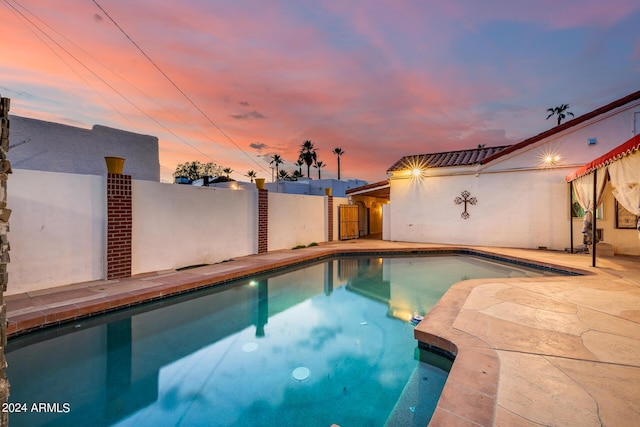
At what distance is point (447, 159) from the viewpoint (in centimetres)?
1249

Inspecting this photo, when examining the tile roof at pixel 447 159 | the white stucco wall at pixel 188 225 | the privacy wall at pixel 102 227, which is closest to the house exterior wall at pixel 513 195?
the tile roof at pixel 447 159

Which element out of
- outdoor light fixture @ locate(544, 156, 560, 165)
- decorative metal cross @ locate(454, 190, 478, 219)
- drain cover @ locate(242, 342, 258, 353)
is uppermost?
outdoor light fixture @ locate(544, 156, 560, 165)

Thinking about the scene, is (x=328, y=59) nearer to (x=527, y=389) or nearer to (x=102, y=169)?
(x=102, y=169)

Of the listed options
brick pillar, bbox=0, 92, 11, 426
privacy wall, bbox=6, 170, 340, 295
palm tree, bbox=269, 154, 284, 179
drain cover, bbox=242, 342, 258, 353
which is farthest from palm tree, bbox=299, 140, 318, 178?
brick pillar, bbox=0, 92, 11, 426

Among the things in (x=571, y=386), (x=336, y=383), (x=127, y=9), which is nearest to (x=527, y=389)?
(x=571, y=386)

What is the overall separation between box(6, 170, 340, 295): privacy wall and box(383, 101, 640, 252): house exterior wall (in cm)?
668

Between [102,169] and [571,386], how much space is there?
41.7 feet

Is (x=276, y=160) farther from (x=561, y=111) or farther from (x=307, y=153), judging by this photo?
(x=561, y=111)

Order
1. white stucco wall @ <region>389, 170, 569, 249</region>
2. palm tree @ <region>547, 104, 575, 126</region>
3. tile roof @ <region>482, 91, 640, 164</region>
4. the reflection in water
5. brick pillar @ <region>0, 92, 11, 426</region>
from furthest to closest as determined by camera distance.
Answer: palm tree @ <region>547, 104, 575, 126</region>, white stucco wall @ <region>389, 170, 569, 249</region>, tile roof @ <region>482, 91, 640, 164</region>, the reflection in water, brick pillar @ <region>0, 92, 11, 426</region>

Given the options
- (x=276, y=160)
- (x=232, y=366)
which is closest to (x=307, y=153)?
(x=276, y=160)

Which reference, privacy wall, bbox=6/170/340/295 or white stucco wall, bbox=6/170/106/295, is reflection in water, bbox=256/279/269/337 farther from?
white stucco wall, bbox=6/170/106/295

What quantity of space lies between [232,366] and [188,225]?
487cm

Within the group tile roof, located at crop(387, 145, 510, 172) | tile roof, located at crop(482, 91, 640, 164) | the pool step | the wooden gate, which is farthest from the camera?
the wooden gate

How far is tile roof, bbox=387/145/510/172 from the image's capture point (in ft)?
38.8
